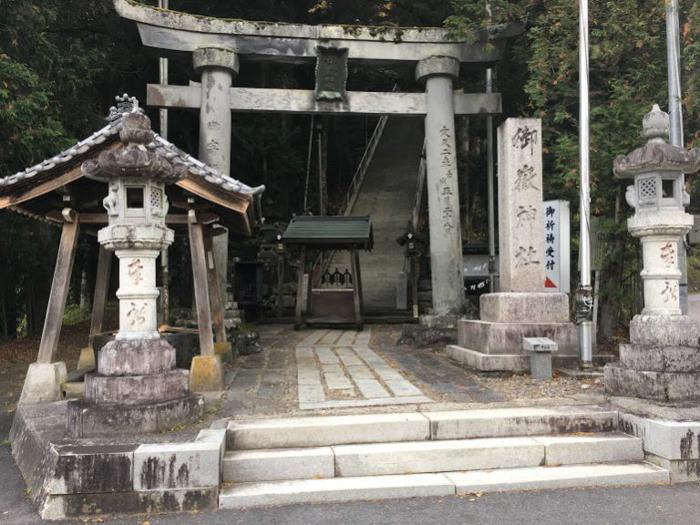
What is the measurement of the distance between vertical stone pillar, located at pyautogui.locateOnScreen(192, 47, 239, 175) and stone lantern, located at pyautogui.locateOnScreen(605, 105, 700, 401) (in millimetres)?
6892

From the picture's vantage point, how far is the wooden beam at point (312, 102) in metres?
9.93

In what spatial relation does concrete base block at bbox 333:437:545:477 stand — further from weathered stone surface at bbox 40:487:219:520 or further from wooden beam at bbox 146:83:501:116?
wooden beam at bbox 146:83:501:116

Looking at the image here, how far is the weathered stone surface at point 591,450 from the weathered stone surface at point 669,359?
890 mm

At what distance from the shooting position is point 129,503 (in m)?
3.80

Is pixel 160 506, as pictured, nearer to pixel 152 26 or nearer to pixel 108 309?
pixel 152 26

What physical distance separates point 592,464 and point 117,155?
471 centimetres

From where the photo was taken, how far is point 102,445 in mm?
4008

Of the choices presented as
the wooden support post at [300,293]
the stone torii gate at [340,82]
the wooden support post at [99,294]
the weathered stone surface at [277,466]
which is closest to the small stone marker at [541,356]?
the weathered stone surface at [277,466]

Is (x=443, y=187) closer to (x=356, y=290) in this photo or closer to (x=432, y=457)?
(x=356, y=290)

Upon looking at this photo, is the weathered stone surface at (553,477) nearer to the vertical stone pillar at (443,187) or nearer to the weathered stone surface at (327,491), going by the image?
the weathered stone surface at (327,491)

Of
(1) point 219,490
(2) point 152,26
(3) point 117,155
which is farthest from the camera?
Result: (2) point 152,26

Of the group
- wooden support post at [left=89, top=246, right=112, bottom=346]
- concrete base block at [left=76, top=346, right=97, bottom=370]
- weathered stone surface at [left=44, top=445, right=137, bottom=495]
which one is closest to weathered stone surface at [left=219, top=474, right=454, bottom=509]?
weathered stone surface at [left=44, top=445, right=137, bottom=495]

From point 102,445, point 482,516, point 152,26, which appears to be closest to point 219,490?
point 102,445

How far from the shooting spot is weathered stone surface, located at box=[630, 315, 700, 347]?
5.15m
